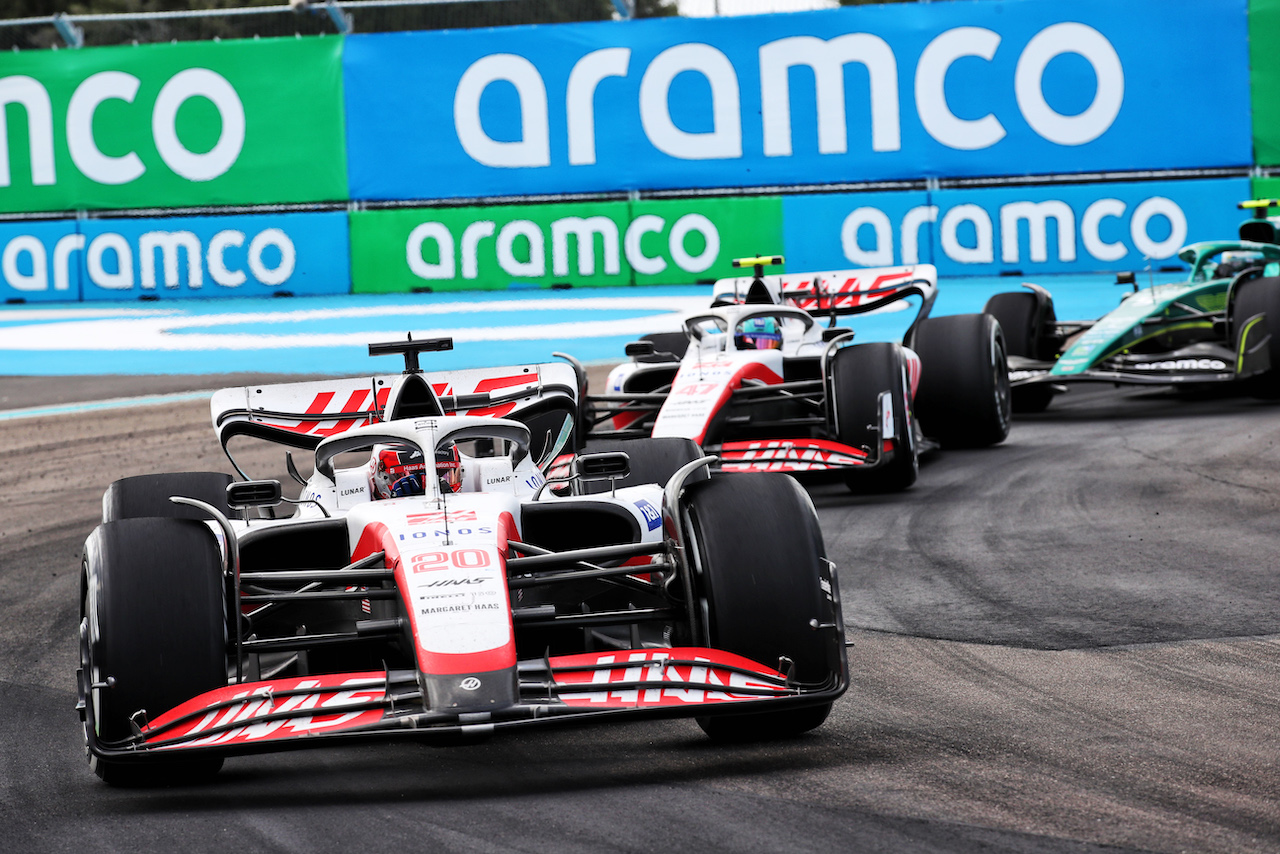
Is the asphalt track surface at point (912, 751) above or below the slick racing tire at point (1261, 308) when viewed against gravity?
below

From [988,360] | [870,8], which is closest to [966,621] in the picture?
[988,360]

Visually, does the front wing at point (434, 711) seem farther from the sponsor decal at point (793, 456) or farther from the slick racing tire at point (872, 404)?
the slick racing tire at point (872, 404)

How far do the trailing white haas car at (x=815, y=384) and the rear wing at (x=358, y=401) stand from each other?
2.95 meters

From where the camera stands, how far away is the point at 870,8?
20.9 meters

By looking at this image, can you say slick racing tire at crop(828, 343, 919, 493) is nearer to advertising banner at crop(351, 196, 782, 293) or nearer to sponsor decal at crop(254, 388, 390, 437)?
sponsor decal at crop(254, 388, 390, 437)

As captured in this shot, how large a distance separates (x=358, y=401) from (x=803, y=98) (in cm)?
1538

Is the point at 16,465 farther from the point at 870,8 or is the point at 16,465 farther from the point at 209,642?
the point at 870,8

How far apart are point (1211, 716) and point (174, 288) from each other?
63.7 feet

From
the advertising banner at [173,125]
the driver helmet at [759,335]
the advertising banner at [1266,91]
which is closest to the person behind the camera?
the driver helmet at [759,335]

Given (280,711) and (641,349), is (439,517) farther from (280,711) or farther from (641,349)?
(641,349)

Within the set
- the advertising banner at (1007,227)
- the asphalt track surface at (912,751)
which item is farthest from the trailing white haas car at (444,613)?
the advertising banner at (1007,227)

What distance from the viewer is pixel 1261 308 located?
13.2 m

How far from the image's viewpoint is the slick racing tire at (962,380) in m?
12.0

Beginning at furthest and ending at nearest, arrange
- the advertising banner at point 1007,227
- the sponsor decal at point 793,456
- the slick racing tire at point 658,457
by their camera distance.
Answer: the advertising banner at point 1007,227 < the sponsor decal at point 793,456 < the slick racing tire at point 658,457
